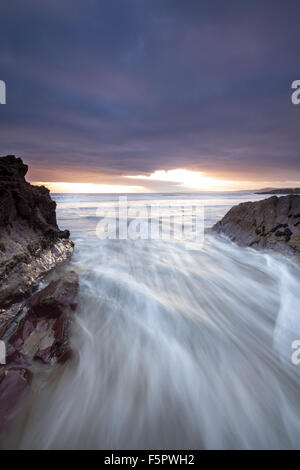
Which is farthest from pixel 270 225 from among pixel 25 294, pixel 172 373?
pixel 25 294

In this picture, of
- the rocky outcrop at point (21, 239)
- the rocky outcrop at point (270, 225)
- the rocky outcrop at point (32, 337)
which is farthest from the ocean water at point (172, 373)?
the rocky outcrop at point (270, 225)

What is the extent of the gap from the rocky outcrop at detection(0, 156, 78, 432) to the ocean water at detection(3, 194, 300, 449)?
16 cm

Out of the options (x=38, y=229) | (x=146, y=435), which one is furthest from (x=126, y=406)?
(x=38, y=229)

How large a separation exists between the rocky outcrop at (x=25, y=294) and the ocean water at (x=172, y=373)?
159mm

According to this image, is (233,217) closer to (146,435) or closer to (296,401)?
(296,401)

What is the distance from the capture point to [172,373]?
82.4 inches

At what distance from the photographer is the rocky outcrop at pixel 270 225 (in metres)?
5.43

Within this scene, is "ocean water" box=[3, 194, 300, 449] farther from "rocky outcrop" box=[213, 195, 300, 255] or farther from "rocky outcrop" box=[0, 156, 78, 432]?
"rocky outcrop" box=[213, 195, 300, 255]

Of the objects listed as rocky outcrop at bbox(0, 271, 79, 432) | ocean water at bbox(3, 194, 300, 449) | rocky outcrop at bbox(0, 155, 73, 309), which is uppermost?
rocky outcrop at bbox(0, 155, 73, 309)

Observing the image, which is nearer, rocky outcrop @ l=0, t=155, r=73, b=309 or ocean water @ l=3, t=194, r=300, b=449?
ocean water @ l=3, t=194, r=300, b=449

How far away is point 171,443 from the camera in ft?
4.99

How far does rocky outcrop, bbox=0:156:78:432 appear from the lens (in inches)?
74.4

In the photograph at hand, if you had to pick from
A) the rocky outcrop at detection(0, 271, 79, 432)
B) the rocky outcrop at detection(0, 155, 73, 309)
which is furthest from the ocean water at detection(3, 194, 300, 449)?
the rocky outcrop at detection(0, 155, 73, 309)
